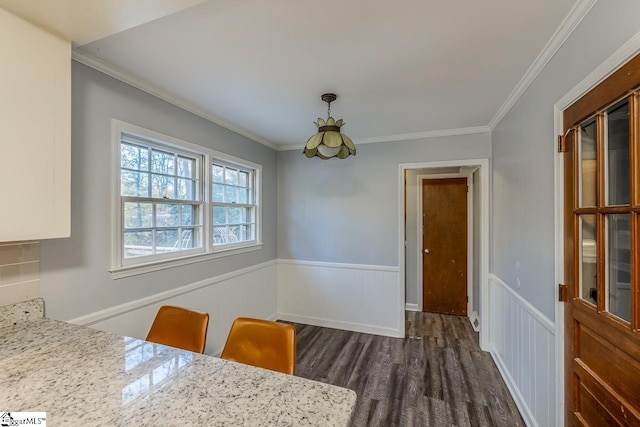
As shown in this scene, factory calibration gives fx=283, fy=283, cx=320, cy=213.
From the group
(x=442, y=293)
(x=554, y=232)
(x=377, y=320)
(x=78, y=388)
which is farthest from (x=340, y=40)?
(x=442, y=293)

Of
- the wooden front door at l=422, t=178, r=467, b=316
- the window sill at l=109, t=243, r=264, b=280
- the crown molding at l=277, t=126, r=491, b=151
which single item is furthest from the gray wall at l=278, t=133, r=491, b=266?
the wooden front door at l=422, t=178, r=467, b=316

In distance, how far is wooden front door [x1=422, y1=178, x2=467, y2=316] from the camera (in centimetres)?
416

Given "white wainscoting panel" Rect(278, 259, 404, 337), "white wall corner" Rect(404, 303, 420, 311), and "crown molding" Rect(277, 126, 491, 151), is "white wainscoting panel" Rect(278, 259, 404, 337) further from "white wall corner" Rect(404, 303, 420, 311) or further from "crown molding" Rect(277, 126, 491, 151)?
"crown molding" Rect(277, 126, 491, 151)

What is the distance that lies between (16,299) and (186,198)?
4.22 feet

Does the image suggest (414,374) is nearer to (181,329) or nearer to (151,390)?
(181,329)

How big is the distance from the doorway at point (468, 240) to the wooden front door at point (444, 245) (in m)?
0.09

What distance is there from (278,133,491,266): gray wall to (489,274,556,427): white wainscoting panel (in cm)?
120

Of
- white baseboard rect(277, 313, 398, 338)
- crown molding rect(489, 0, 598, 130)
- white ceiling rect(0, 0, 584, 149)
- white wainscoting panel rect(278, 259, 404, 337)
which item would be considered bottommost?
white baseboard rect(277, 313, 398, 338)

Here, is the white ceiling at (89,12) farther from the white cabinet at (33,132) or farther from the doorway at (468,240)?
the doorway at (468,240)

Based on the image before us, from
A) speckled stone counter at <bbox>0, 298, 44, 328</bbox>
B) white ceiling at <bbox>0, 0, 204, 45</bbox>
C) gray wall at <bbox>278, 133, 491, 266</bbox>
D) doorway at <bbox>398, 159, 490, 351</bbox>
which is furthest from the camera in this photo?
gray wall at <bbox>278, 133, 491, 266</bbox>

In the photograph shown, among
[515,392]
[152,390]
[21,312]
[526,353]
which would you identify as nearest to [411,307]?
[515,392]

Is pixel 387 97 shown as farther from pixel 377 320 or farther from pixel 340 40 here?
pixel 377 320

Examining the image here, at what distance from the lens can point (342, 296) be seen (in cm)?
361

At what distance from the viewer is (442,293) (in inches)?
168
